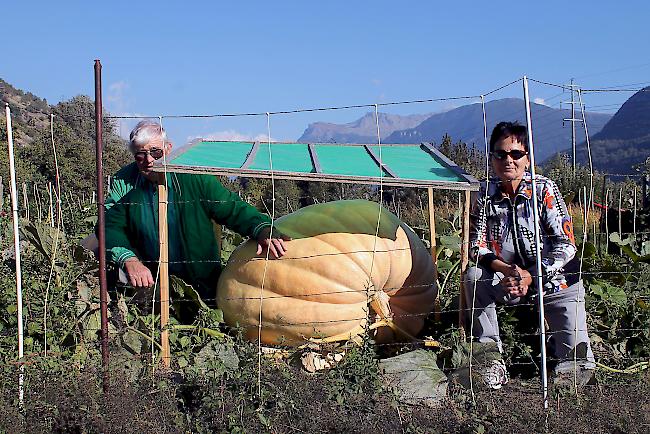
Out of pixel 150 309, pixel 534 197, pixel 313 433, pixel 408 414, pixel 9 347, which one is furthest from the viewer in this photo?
pixel 150 309

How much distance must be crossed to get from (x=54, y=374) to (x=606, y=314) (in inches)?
127

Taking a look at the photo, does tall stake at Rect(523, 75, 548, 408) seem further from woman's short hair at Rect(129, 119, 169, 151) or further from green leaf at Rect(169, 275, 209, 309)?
woman's short hair at Rect(129, 119, 169, 151)

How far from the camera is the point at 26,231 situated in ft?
14.8

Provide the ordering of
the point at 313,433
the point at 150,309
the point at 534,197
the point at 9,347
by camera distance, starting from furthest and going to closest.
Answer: the point at 150,309 → the point at 9,347 → the point at 534,197 → the point at 313,433

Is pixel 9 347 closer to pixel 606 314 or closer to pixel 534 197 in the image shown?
pixel 534 197

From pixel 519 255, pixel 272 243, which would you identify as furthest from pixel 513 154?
pixel 272 243

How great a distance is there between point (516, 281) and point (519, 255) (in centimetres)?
21

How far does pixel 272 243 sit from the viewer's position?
4281 millimetres

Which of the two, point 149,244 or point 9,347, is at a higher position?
point 149,244

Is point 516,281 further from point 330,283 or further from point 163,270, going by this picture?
point 163,270

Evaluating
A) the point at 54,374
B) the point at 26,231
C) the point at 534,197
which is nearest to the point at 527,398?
the point at 534,197

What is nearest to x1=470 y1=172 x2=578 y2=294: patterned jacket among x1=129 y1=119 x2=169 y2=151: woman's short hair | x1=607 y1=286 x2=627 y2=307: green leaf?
x1=607 y1=286 x2=627 y2=307: green leaf

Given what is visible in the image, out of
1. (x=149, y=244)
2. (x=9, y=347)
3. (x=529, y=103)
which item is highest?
(x=529, y=103)

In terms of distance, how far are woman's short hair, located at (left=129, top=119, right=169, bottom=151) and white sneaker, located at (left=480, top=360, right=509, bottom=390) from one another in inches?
93.6
